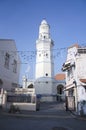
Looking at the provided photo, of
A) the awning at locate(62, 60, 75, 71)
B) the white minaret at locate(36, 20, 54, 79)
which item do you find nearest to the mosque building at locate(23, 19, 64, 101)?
the white minaret at locate(36, 20, 54, 79)

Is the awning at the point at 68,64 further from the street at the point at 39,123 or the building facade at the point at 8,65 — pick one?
the building facade at the point at 8,65

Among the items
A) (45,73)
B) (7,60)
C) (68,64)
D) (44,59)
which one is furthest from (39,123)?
(44,59)

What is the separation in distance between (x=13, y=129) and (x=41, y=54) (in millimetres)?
38292

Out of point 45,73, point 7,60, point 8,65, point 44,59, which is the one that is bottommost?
point 8,65

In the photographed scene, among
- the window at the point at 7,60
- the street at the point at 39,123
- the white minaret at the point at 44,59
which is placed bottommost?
the street at the point at 39,123

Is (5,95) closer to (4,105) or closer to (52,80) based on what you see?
(4,105)

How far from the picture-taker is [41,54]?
155 feet

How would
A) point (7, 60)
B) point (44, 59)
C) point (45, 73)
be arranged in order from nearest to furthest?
point (7, 60) < point (45, 73) < point (44, 59)

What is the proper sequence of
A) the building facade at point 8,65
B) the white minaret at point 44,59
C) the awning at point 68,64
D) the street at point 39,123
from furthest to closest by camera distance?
1. the white minaret at point 44,59
2. the building facade at point 8,65
3. the awning at point 68,64
4. the street at point 39,123

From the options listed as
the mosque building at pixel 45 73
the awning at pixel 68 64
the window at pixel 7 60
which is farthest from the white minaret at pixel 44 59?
the awning at pixel 68 64

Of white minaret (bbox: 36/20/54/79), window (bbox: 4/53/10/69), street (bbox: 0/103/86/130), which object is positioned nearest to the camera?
street (bbox: 0/103/86/130)

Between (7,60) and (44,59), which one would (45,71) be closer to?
(44,59)

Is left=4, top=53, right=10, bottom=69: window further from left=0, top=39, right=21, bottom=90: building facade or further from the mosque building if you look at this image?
the mosque building

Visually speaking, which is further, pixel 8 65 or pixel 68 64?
pixel 8 65
